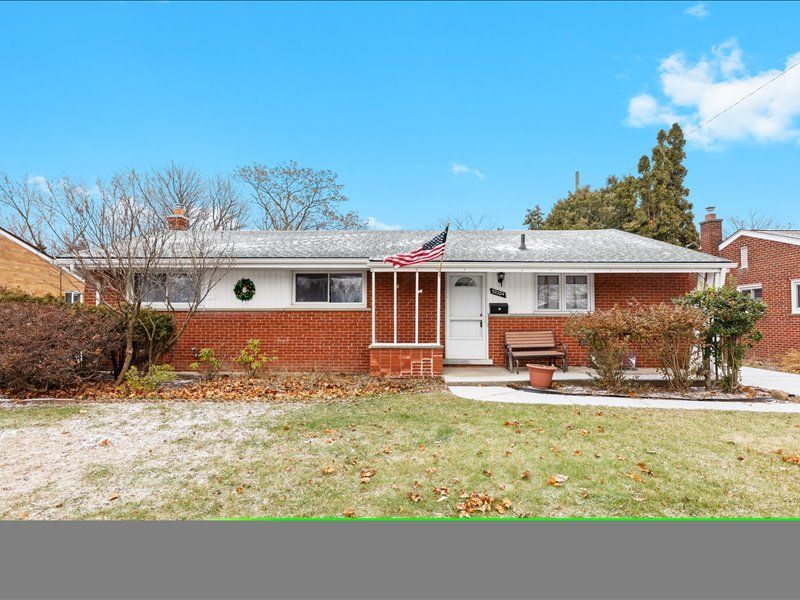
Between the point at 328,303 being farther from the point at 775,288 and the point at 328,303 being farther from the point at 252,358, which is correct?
the point at 775,288

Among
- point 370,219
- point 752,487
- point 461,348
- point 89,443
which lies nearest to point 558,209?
point 370,219

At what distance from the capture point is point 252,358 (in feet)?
31.4

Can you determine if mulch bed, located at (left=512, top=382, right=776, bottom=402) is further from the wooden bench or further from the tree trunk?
the tree trunk

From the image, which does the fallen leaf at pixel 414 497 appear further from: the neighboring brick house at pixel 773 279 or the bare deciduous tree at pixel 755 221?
the bare deciduous tree at pixel 755 221

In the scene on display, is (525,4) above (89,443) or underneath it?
above

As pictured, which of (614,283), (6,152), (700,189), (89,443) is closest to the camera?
(89,443)

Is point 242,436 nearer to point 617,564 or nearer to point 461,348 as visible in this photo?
point 617,564

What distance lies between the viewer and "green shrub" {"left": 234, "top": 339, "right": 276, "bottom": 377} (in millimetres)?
9484

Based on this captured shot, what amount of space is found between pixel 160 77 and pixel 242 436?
1409 cm

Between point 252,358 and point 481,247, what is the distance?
660cm

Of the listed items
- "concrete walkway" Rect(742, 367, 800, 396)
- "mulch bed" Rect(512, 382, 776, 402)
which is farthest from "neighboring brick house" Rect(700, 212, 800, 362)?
"mulch bed" Rect(512, 382, 776, 402)

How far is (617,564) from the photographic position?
2.86m

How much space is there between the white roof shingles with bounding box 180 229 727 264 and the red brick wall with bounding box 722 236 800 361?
4178 mm

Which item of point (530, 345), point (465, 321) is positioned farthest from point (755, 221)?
point (465, 321)
